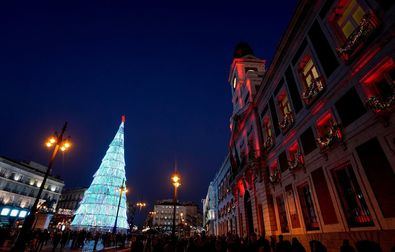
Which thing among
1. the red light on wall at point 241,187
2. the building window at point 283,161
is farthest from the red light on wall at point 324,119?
the red light on wall at point 241,187

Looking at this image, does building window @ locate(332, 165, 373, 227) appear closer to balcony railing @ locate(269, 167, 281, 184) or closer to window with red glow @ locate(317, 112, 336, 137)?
window with red glow @ locate(317, 112, 336, 137)

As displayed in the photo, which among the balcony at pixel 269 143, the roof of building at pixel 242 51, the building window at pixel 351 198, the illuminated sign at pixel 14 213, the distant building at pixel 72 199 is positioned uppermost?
the roof of building at pixel 242 51

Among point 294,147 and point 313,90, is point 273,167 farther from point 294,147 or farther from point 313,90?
point 313,90

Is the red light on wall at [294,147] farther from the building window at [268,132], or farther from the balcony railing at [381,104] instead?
the balcony railing at [381,104]

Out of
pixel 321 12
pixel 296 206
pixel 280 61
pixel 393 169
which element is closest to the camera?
pixel 393 169

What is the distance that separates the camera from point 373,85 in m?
8.53

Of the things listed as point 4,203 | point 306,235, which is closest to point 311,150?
point 306,235

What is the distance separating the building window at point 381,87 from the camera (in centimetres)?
750

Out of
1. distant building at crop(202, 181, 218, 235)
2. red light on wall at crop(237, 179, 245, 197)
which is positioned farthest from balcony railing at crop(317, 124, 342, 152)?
distant building at crop(202, 181, 218, 235)

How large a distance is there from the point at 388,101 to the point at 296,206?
873 centimetres

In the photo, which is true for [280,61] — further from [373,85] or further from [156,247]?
[156,247]

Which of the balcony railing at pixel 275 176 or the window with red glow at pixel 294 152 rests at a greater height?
the window with red glow at pixel 294 152

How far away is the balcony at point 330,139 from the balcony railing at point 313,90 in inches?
91.5

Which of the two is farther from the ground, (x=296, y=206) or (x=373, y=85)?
(x=373, y=85)
